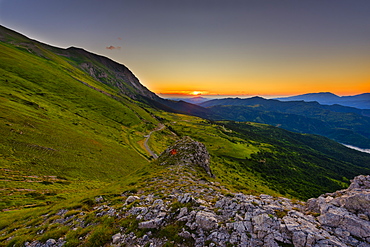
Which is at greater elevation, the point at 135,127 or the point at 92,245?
the point at 92,245

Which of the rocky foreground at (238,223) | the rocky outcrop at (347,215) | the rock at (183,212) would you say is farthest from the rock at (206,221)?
the rocky outcrop at (347,215)

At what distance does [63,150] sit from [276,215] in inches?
2396

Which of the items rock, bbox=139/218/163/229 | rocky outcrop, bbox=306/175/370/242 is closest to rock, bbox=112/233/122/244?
rock, bbox=139/218/163/229

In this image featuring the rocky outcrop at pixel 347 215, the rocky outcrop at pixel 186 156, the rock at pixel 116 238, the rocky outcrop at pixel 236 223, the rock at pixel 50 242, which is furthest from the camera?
the rocky outcrop at pixel 186 156

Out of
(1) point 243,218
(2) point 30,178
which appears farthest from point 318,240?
(2) point 30,178

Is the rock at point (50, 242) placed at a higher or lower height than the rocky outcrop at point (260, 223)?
lower

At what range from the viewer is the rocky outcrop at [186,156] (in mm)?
46500

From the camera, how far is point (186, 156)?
48.3 meters

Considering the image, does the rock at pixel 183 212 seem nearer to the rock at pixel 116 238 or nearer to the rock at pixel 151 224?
the rock at pixel 151 224

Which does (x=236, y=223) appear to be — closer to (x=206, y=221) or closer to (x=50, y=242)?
(x=206, y=221)

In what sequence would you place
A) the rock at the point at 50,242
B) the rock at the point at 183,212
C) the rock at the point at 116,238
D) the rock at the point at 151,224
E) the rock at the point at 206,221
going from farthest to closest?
the rock at the point at 183,212 < the rock at the point at 151,224 < the rock at the point at 206,221 < the rock at the point at 50,242 < the rock at the point at 116,238

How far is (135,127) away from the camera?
149125 mm

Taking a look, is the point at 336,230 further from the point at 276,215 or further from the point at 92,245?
the point at 92,245

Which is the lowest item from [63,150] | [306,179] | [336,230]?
[306,179]
